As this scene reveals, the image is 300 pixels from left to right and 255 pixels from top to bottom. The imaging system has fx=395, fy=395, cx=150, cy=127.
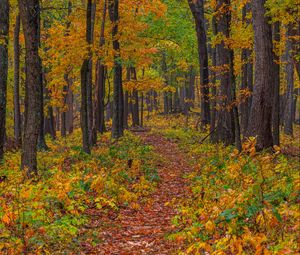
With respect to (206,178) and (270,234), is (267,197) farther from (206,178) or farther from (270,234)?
(206,178)

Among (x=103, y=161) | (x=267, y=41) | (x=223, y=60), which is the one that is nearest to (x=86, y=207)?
(x=103, y=161)

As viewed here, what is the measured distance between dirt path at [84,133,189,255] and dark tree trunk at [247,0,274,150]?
313 centimetres

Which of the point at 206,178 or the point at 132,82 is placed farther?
the point at 132,82

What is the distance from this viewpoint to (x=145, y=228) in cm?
772

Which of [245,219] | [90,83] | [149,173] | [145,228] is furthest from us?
[90,83]

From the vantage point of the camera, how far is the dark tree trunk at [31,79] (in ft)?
32.2

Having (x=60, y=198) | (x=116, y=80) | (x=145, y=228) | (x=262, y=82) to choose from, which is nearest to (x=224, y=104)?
(x=262, y=82)

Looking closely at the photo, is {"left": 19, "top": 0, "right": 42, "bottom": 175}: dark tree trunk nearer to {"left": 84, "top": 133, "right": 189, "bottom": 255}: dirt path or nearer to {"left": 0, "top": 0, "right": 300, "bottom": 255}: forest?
{"left": 0, "top": 0, "right": 300, "bottom": 255}: forest

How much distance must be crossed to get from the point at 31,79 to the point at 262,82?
24.2 ft

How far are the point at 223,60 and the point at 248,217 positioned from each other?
39.0 ft

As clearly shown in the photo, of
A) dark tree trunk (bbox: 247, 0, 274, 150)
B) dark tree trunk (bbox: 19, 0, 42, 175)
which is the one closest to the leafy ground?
dark tree trunk (bbox: 19, 0, 42, 175)

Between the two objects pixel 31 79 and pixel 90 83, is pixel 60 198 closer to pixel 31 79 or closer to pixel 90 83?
pixel 31 79

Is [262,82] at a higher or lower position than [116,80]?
lower

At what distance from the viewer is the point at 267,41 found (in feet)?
A: 43.2
